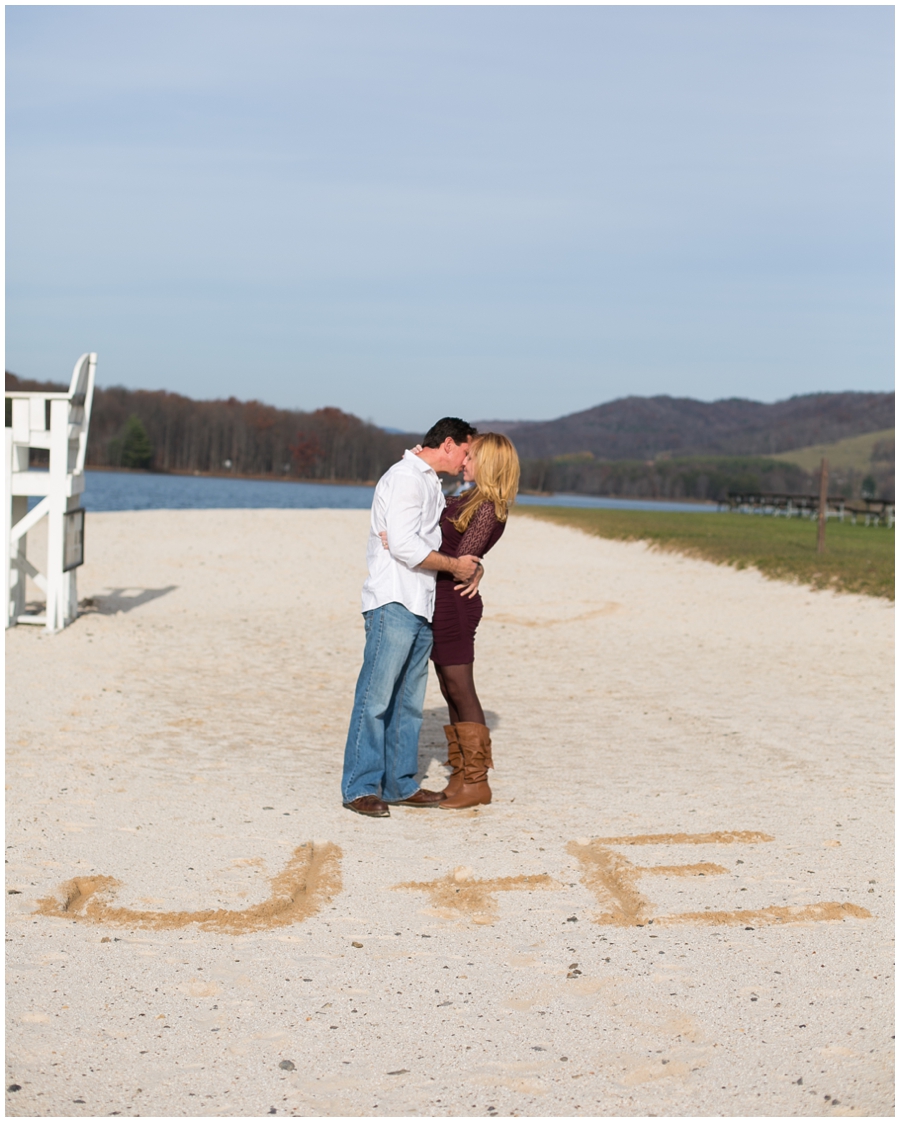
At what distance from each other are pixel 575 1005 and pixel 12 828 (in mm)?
2880

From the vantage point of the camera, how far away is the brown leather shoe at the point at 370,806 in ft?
18.1

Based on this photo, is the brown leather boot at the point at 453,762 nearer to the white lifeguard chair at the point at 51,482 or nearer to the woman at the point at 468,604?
the woman at the point at 468,604

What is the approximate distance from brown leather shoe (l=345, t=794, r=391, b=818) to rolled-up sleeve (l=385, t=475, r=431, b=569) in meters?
1.24

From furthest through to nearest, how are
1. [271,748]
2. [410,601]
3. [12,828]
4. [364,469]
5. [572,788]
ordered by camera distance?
[364,469] < [271,748] < [572,788] < [410,601] < [12,828]

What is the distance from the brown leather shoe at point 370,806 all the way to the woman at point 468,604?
366mm

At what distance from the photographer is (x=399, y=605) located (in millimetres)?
5363

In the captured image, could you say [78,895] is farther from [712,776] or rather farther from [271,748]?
[712,776]

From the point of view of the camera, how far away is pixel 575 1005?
3.42 metres

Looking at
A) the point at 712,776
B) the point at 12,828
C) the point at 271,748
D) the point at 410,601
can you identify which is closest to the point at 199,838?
the point at 12,828

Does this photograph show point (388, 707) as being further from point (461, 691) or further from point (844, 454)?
point (844, 454)

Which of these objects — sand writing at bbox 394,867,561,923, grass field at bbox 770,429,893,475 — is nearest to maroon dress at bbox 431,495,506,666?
sand writing at bbox 394,867,561,923

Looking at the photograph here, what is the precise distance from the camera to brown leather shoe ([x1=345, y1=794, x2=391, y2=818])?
5.50m

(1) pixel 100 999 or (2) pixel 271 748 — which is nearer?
(1) pixel 100 999

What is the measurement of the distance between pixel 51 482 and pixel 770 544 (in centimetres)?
1492
